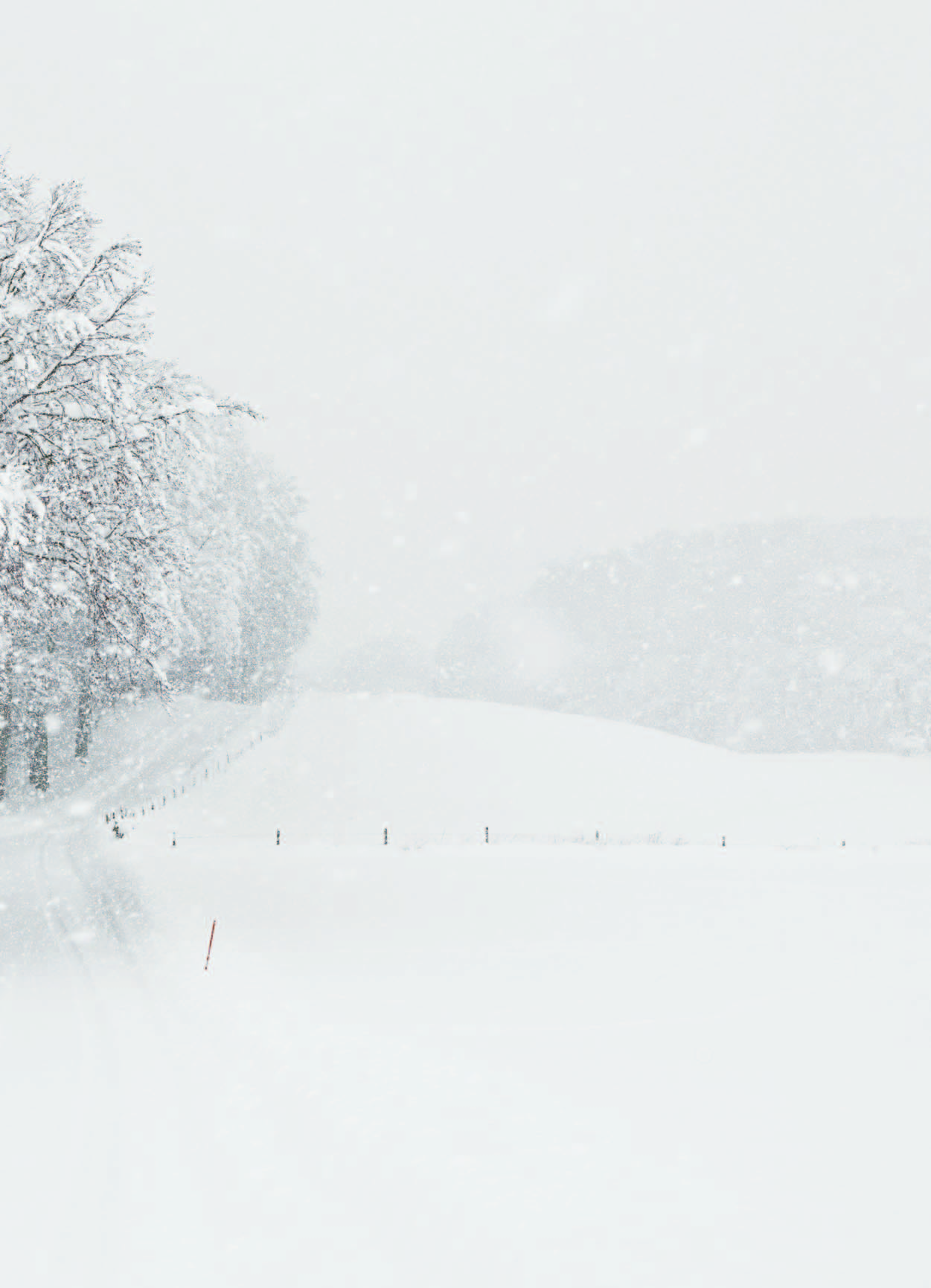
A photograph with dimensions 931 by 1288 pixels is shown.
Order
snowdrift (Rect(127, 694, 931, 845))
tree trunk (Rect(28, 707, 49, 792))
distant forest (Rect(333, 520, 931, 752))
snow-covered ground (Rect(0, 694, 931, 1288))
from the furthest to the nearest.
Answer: distant forest (Rect(333, 520, 931, 752)) < tree trunk (Rect(28, 707, 49, 792)) < snowdrift (Rect(127, 694, 931, 845)) < snow-covered ground (Rect(0, 694, 931, 1288))

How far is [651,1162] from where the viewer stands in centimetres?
514

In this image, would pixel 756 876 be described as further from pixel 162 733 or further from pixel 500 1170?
pixel 162 733

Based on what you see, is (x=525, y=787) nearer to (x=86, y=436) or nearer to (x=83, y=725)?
(x=86, y=436)

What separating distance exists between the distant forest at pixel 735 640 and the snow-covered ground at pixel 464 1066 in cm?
3327

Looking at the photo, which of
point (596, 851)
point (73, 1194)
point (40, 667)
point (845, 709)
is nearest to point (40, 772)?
point (40, 667)

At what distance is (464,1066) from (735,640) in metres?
55.5

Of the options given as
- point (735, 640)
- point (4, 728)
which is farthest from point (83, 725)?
point (735, 640)

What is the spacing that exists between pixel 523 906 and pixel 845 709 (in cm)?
4170

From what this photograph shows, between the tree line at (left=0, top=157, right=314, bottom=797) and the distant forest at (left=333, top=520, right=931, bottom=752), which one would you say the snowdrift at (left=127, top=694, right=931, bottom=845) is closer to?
the tree line at (left=0, top=157, right=314, bottom=797)

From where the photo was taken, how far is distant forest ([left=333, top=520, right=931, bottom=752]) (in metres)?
48.3

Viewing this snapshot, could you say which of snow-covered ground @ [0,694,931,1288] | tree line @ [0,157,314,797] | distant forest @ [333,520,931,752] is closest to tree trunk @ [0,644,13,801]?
snow-covered ground @ [0,694,931,1288]

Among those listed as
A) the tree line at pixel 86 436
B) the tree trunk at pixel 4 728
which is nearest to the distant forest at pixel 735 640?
the tree line at pixel 86 436

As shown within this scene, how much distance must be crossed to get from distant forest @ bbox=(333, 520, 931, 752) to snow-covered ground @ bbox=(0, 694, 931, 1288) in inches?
1310

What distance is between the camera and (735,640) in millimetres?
58594
